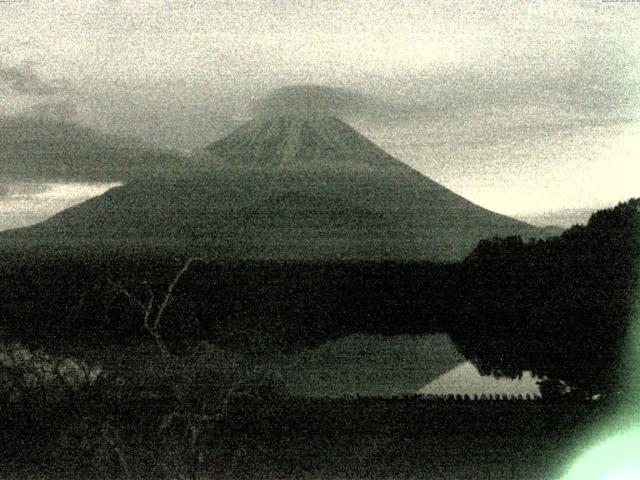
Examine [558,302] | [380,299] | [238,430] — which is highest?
[380,299]

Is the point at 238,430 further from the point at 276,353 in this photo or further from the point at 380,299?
the point at 380,299

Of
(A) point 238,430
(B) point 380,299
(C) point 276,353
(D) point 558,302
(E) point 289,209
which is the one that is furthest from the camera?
(E) point 289,209

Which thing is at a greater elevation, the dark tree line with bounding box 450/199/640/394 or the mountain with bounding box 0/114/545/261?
the mountain with bounding box 0/114/545/261

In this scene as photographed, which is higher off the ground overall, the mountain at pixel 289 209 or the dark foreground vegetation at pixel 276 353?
the mountain at pixel 289 209

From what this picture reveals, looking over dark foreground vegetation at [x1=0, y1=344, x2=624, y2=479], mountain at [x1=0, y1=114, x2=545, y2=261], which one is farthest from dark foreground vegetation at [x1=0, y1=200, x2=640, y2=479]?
mountain at [x1=0, y1=114, x2=545, y2=261]

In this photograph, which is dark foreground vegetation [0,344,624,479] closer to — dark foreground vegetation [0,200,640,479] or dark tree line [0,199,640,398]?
dark foreground vegetation [0,200,640,479]

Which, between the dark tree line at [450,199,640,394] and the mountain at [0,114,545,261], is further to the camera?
the mountain at [0,114,545,261]

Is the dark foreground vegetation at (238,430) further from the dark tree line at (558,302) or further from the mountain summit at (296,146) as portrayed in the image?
the mountain summit at (296,146)

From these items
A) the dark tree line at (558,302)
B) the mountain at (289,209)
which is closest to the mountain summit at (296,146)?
the mountain at (289,209)

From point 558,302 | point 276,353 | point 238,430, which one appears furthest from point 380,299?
point 238,430
